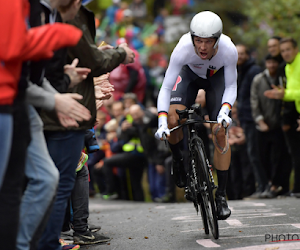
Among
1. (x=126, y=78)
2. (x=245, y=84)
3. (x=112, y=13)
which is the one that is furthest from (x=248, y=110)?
(x=112, y=13)

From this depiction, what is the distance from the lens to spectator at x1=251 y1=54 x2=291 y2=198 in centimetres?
1048

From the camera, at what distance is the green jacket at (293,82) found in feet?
31.7

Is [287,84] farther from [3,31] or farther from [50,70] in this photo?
[3,31]

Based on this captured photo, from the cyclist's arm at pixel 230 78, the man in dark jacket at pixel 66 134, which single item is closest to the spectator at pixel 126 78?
the cyclist's arm at pixel 230 78

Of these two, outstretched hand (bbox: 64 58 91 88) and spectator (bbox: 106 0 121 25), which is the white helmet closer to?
outstretched hand (bbox: 64 58 91 88)

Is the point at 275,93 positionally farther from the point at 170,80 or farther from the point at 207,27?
the point at 207,27

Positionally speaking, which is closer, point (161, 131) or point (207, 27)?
point (207, 27)

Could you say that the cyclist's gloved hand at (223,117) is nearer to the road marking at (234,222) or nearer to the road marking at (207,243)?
the road marking at (207,243)

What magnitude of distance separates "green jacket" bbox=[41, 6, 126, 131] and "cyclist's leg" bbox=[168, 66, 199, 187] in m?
1.87

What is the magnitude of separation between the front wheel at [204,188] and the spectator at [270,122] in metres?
4.60

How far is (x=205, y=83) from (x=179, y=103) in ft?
1.32

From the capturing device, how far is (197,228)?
6.83 metres

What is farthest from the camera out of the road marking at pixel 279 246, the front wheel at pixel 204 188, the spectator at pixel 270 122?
the spectator at pixel 270 122

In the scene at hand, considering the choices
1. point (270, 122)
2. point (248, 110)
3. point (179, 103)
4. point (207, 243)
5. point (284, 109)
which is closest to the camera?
point (207, 243)
